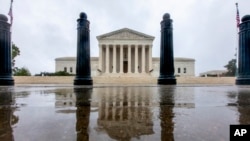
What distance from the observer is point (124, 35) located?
212 feet

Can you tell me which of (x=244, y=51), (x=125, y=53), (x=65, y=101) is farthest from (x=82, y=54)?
(x=125, y=53)

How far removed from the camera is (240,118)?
7.46ft

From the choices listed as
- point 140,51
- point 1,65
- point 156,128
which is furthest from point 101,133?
point 140,51

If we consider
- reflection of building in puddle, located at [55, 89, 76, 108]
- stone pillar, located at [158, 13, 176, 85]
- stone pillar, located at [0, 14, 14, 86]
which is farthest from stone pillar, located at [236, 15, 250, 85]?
stone pillar, located at [0, 14, 14, 86]

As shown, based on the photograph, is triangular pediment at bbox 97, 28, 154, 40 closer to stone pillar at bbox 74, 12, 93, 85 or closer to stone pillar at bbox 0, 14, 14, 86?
stone pillar at bbox 74, 12, 93, 85

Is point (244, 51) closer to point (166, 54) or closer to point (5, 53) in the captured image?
point (166, 54)

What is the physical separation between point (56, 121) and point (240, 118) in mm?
1774

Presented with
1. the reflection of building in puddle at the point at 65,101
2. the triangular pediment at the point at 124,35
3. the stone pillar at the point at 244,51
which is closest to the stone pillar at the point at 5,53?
the reflection of building in puddle at the point at 65,101

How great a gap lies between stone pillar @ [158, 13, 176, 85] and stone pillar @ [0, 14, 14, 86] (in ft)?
24.4

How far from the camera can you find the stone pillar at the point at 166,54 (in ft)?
39.1

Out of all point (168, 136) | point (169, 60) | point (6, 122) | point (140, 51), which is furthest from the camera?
point (140, 51)

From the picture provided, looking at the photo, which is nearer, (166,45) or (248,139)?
(248,139)

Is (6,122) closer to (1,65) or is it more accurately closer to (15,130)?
(15,130)

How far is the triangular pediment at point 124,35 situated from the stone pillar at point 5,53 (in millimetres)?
53715
